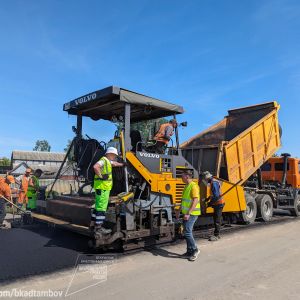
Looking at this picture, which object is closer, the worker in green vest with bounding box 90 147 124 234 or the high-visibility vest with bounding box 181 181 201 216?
the worker in green vest with bounding box 90 147 124 234

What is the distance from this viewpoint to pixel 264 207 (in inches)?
408

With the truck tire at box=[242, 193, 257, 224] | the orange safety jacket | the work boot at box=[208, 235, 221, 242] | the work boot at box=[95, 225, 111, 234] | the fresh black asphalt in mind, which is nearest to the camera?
the fresh black asphalt

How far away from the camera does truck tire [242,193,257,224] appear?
31.3 feet

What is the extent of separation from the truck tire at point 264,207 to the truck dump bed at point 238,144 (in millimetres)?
992

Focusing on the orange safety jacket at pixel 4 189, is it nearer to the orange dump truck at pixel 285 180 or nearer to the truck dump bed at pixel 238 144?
the truck dump bed at pixel 238 144

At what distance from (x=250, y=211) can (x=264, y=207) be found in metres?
0.81

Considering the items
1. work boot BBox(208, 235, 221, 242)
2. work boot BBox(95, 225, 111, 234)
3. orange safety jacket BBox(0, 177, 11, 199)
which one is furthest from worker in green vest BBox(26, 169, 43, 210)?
work boot BBox(208, 235, 221, 242)

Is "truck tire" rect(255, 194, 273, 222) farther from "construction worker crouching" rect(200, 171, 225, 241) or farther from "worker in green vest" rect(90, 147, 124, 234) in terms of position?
"worker in green vest" rect(90, 147, 124, 234)

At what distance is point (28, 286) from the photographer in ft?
14.4

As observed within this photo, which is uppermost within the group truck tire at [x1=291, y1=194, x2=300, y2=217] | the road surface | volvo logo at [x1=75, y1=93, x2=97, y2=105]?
volvo logo at [x1=75, y1=93, x2=97, y2=105]

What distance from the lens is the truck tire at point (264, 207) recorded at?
10.2 metres

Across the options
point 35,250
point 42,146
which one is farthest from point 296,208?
point 42,146

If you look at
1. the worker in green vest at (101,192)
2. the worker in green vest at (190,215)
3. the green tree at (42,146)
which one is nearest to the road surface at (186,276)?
the worker in green vest at (190,215)

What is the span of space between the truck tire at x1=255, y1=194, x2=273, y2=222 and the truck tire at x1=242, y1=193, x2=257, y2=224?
354 millimetres
